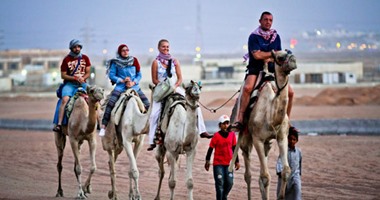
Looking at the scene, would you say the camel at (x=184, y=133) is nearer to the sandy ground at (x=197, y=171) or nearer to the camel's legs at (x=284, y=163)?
the camel's legs at (x=284, y=163)

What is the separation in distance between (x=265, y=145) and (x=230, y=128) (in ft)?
2.17

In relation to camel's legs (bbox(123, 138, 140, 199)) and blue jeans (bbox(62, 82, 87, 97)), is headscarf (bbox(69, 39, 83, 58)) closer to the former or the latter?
blue jeans (bbox(62, 82, 87, 97))

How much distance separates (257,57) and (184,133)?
194 centimetres

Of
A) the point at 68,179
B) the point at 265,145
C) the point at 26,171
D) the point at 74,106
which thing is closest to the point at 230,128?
the point at 265,145

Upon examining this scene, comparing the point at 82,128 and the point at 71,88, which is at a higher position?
the point at 71,88

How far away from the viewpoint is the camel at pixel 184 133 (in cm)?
1727

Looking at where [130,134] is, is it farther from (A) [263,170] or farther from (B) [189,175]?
(A) [263,170]

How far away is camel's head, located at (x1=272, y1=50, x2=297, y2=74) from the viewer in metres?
15.8

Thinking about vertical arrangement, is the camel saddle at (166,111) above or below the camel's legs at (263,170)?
above

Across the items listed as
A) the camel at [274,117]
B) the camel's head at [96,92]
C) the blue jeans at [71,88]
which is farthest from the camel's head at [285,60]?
the blue jeans at [71,88]

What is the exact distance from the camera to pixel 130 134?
19.4m

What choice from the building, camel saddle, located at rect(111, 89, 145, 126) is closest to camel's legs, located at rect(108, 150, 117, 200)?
camel saddle, located at rect(111, 89, 145, 126)

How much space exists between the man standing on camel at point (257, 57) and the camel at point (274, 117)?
0.76 feet

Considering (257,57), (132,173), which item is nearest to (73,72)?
(132,173)
